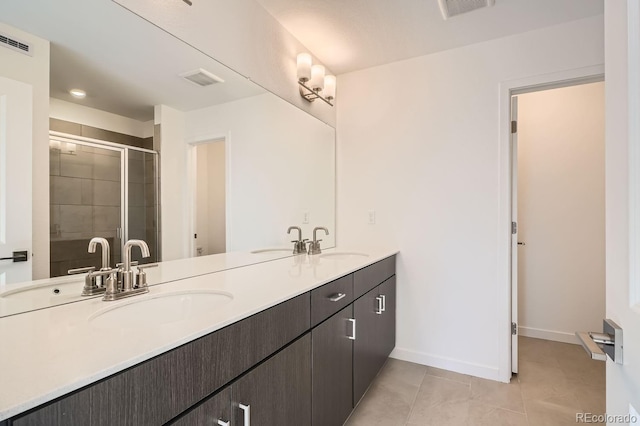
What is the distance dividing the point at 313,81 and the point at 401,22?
697 mm

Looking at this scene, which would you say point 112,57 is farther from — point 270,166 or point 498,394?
point 498,394

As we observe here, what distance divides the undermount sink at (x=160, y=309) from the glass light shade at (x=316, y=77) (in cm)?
173

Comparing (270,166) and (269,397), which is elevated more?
(270,166)

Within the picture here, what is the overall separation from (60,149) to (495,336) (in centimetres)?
258

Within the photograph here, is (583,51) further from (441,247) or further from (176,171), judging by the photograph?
(176,171)

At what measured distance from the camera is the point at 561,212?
2.74 metres

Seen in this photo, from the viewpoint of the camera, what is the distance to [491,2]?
176 cm

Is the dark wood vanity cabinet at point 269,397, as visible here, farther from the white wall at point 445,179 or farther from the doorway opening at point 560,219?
the doorway opening at point 560,219

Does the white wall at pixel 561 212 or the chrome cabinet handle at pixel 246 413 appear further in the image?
the white wall at pixel 561 212

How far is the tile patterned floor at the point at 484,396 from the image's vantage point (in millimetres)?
1727

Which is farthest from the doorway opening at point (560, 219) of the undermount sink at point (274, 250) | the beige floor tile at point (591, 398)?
the undermount sink at point (274, 250)

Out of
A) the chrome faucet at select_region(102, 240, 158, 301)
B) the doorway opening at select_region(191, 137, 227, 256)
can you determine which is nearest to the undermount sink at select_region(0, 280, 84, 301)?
the chrome faucet at select_region(102, 240, 158, 301)

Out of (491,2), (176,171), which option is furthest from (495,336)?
(176,171)

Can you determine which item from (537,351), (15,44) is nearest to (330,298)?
(15,44)
